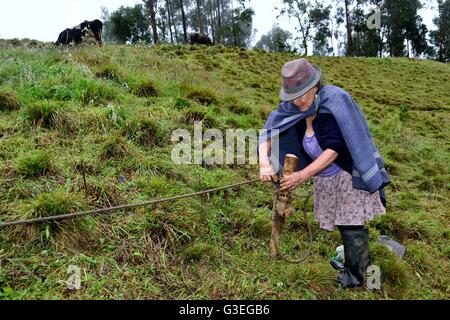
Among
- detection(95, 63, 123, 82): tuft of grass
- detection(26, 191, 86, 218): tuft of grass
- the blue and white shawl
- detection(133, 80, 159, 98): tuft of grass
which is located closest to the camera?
the blue and white shawl

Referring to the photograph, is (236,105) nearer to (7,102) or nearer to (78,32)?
(7,102)

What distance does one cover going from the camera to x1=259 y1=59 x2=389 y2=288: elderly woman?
2.66 metres

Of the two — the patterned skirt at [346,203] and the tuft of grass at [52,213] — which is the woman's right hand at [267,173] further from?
the tuft of grass at [52,213]

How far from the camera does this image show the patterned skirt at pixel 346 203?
2.89 metres

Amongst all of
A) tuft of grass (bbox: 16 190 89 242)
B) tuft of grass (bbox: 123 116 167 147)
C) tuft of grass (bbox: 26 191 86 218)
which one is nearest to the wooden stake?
tuft of grass (bbox: 16 190 89 242)

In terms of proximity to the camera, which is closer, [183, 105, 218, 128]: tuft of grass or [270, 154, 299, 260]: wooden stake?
[270, 154, 299, 260]: wooden stake

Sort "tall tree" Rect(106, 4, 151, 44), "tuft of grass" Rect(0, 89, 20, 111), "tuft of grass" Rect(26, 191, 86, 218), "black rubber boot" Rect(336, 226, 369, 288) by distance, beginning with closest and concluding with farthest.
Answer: "black rubber boot" Rect(336, 226, 369, 288), "tuft of grass" Rect(26, 191, 86, 218), "tuft of grass" Rect(0, 89, 20, 111), "tall tree" Rect(106, 4, 151, 44)

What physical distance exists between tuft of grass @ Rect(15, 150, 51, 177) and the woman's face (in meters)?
2.57

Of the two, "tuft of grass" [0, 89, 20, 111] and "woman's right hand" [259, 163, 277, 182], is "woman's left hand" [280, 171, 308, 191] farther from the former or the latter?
"tuft of grass" [0, 89, 20, 111]

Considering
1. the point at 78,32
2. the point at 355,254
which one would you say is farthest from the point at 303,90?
the point at 78,32

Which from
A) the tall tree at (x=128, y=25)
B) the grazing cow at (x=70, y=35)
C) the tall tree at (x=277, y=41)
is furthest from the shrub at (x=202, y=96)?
the tall tree at (x=277, y=41)

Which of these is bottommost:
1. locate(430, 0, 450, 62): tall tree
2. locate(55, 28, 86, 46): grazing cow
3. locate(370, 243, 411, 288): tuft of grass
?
locate(370, 243, 411, 288): tuft of grass

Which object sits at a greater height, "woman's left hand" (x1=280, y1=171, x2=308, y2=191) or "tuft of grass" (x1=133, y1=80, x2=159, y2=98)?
"tuft of grass" (x1=133, y1=80, x2=159, y2=98)

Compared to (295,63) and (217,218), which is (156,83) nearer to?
(217,218)
